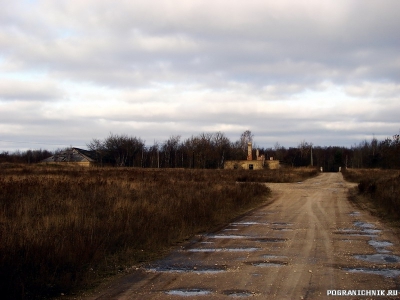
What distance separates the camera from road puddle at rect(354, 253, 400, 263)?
9125 millimetres

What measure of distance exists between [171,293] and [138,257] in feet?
10.1

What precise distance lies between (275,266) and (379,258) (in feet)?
8.00

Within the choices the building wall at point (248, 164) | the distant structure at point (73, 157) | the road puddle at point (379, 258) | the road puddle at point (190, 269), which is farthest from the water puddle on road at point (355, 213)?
the distant structure at point (73, 157)

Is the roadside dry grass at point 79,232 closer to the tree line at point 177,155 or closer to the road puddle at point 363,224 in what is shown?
the road puddle at point 363,224

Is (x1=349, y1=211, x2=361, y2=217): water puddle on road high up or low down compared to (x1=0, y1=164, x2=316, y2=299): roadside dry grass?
down

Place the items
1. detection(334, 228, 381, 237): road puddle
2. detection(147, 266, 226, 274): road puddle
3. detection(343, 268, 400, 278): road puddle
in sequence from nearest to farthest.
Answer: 1. detection(343, 268, 400, 278): road puddle
2. detection(147, 266, 226, 274): road puddle
3. detection(334, 228, 381, 237): road puddle

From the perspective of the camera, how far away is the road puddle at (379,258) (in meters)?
9.12

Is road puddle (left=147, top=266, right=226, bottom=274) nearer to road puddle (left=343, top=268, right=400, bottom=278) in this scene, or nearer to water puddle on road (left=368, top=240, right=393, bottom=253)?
road puddle (left=343, top=268, right=400, bottom=278)

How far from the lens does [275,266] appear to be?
8.58 metres

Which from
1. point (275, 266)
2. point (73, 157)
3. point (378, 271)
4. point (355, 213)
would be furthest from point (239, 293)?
point (73, 157)

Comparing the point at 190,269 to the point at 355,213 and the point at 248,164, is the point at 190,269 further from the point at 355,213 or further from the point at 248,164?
the point at 248,164

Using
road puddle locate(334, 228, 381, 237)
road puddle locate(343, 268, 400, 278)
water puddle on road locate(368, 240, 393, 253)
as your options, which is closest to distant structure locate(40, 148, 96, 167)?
road puddle locate(334, 228, 381, 237)

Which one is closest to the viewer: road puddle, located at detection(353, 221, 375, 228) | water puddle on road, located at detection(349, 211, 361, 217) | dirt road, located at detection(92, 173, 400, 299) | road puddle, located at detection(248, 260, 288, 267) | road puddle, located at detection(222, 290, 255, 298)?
road puddle, located at detection(222, 290, 255, 298)

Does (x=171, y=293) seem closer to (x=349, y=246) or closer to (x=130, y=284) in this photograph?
(x=130, y=284)
